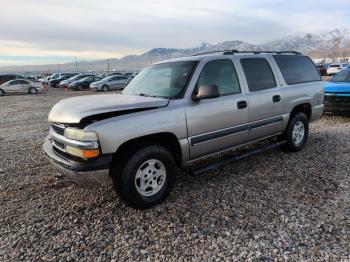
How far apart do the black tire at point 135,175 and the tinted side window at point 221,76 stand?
44.8 inches

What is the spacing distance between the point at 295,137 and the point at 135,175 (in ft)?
11.8

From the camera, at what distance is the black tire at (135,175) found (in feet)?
11.4

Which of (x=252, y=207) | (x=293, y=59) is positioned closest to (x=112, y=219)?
(x=252, y=207)

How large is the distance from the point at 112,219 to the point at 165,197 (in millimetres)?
724

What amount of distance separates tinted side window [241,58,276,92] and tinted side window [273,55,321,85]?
0.40 m

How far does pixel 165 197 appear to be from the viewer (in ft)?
12.9

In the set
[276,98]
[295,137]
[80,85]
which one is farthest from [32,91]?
[276,98]

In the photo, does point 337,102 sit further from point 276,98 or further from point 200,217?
point 200,217

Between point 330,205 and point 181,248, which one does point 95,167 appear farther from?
point 330,205

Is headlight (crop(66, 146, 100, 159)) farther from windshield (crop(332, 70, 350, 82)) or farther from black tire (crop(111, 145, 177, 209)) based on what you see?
windshield (crop(332, 70, 350, 82))

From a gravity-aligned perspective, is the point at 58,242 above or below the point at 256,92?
below

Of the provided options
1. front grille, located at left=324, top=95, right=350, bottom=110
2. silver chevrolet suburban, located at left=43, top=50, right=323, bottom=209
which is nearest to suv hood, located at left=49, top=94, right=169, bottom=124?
silver chevrolet suburban, located at left=43, top=50, right=323, bottom=209

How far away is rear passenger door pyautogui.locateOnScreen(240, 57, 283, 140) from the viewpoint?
4.72 m

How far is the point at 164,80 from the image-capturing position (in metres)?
4.42
